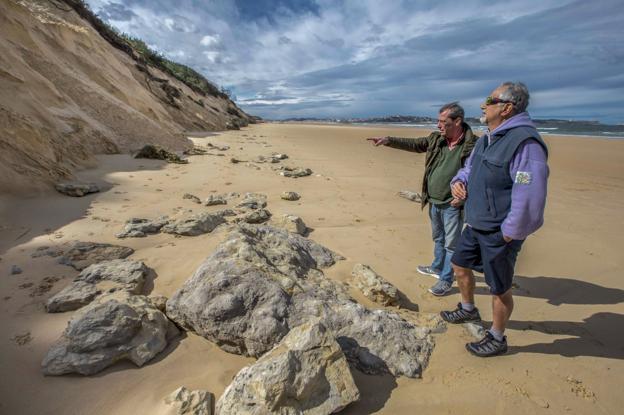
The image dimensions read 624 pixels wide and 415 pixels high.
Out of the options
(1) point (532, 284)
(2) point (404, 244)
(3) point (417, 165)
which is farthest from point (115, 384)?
(3) point (417, 165)

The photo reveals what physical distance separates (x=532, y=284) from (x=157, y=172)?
26.2 ft

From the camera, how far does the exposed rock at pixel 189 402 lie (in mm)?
1864

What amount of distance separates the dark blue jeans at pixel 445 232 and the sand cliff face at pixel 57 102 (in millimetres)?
6356

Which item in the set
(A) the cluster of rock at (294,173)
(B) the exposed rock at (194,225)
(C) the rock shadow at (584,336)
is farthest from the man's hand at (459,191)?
(A) the cluster of rock at (294,173)

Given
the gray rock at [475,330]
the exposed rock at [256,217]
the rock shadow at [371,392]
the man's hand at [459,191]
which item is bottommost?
the gray rock at [475,330]

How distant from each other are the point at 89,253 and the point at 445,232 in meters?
4.09

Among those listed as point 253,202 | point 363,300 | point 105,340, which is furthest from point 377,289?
point 253,202

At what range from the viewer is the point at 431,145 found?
12.1 ft

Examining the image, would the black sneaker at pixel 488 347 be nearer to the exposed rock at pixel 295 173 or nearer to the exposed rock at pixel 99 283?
the exposed rock at pixel 99 283

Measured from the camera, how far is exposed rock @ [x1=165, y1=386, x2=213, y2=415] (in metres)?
1.86

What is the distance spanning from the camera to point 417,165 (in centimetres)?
1270

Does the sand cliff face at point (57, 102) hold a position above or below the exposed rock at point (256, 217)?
above

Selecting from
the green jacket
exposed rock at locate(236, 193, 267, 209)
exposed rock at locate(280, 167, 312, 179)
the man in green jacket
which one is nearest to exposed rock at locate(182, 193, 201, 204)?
exposed rock at locate(236, 193, 267, 209)

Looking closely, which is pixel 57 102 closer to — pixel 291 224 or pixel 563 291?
pixel 291 224
